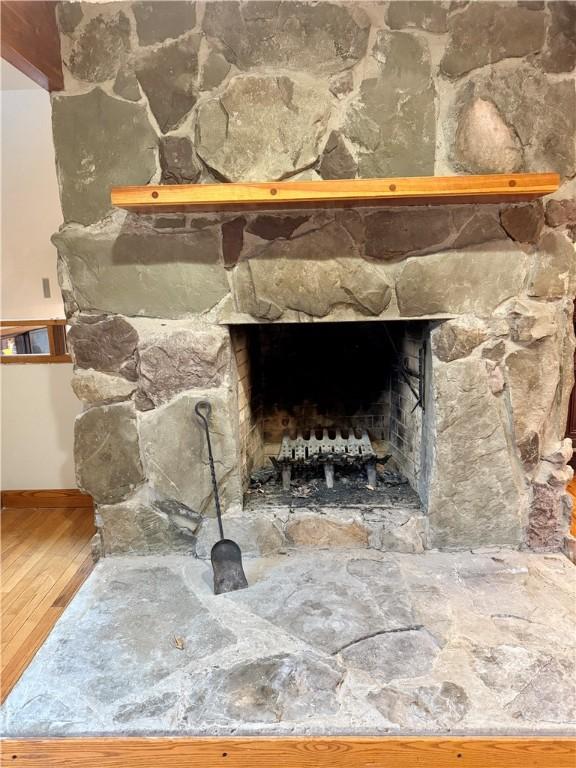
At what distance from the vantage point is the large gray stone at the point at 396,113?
4.78 ft

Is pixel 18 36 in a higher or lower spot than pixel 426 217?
higher

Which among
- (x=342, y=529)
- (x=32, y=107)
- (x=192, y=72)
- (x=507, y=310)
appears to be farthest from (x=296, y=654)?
(x=32, y=107)

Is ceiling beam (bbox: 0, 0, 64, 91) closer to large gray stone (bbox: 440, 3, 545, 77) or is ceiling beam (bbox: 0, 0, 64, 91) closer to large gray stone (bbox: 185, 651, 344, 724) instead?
large gray stone (bbox: 440, 3, 545, 77)

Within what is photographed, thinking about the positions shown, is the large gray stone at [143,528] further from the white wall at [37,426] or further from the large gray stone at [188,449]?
the white wall at [37,426]

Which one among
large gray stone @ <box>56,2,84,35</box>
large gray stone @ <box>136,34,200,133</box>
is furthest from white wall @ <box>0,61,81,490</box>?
large gray stone @ <box>136,34,200,133</box>

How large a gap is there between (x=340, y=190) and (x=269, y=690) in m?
1.25

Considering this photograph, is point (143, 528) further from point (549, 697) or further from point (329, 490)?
point (549, 697)

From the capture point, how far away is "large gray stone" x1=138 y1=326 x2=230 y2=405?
1.63 metres

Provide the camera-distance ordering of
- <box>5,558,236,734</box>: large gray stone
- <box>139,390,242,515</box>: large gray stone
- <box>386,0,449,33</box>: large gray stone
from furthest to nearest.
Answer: <box>139,390,242,515</box>: large gray stone < <box>386,0,449,33</box>: large gray stone < <box>5,558,236,734</box>: large gray stone

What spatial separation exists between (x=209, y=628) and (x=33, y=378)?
1.44 metres

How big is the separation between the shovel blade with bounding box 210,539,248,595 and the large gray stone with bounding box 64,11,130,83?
4.83 ft

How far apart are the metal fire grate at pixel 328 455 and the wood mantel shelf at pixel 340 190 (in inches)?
36.8

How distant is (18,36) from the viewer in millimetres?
1355

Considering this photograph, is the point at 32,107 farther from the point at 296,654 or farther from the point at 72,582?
the point at 296,654
